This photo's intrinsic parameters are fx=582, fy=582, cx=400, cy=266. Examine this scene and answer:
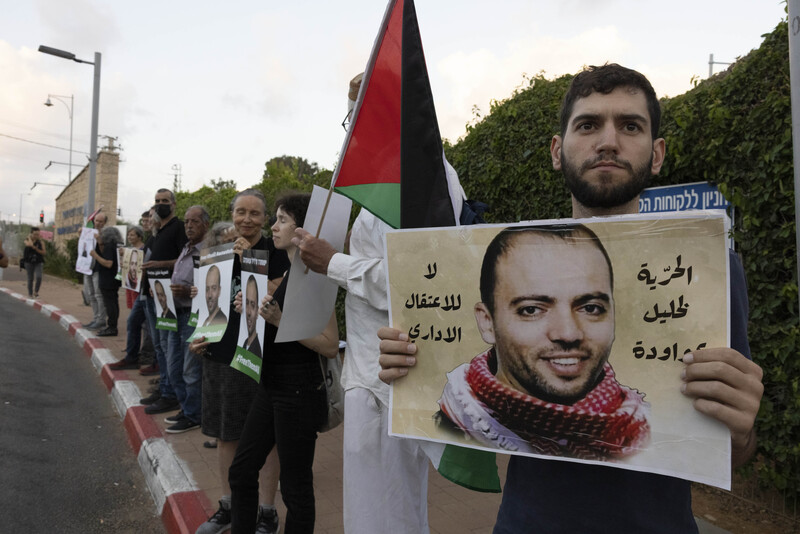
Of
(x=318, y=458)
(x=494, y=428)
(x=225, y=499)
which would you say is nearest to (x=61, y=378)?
(x=318, y=458)

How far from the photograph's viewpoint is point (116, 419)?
6180 mm

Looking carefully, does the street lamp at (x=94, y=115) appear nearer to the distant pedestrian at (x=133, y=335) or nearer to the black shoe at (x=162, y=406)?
the distant pedestrian at (x=133, y=335)

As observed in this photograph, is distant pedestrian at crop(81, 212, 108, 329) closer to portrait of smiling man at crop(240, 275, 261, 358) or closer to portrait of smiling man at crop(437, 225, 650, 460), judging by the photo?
portrait of smiling man at crop(240, 275, 261, 358)

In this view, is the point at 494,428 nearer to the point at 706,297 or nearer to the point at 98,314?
the point at 706,297

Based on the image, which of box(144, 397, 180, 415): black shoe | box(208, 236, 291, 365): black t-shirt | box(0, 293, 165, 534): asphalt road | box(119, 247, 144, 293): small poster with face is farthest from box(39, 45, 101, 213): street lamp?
box(208, 236, 291, 365): black t-shirt

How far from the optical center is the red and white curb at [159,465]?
3686 mm

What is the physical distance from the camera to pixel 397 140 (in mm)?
2057

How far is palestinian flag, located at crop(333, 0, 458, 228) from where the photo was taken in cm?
193

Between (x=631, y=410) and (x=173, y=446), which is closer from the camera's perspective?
(x=631, y=410)

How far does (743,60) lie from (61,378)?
27.5 ft

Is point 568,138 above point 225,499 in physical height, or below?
above

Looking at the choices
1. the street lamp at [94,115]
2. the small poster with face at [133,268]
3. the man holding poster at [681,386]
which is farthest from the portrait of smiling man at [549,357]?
the street lamp at [94,115]

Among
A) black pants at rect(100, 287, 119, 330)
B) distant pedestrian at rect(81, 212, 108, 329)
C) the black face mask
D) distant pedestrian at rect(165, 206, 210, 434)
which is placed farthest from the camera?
distant pedestrian at rect(81, 212, 108, 329)

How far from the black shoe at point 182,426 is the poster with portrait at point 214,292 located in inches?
84.8
